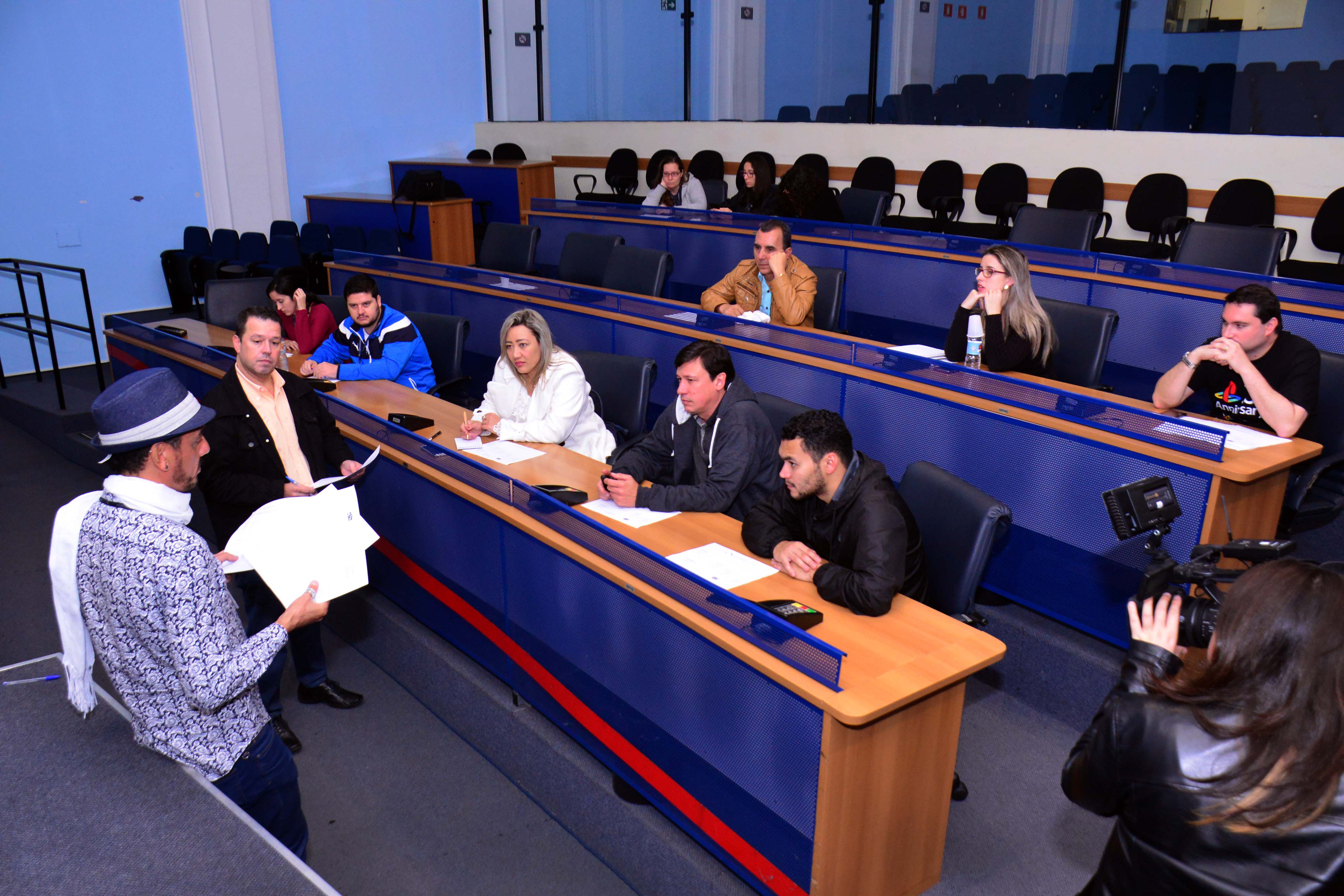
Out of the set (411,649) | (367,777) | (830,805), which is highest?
(830,805)

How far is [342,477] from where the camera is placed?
11.3ft

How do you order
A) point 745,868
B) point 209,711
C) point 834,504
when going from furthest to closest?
point 834,504
point 745,868
point 209,711

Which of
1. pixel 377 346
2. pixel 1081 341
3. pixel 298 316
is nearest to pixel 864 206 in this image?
pixel 1081 341

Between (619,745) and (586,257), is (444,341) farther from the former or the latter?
(619,745)

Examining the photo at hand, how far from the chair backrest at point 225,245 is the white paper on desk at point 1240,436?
833 centimetres

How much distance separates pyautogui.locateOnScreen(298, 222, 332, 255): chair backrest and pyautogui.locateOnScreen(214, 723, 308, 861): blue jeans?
7.64 metres

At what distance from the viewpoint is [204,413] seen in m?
2.03

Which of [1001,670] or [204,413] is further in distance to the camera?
[1001,670]

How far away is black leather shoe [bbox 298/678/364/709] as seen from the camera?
347 cm

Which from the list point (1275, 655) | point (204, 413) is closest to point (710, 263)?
point (204, 413)

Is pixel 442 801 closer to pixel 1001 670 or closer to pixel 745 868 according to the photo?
pixel 745 868

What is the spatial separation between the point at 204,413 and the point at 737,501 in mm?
1844

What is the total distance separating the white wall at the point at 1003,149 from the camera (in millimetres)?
6395

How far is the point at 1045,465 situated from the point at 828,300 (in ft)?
7.32
